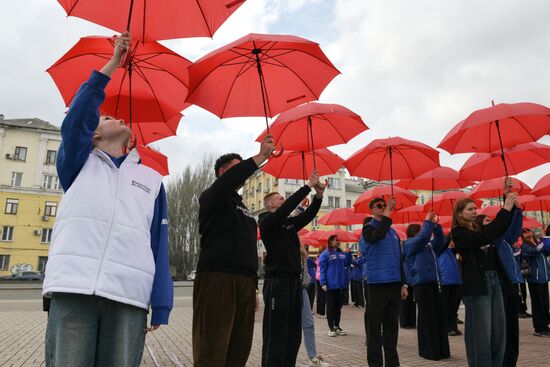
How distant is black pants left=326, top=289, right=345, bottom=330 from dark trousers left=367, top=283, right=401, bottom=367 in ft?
13.7

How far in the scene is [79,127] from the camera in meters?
2.50

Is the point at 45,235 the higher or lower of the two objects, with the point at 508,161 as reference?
higher

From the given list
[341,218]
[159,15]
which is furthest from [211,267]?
[341,218]

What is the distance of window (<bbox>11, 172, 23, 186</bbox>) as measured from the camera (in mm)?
50469

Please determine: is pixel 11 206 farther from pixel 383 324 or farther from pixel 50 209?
pixel 383 324

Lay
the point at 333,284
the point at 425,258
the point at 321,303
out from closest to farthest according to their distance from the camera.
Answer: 1. the point at 425,258
2. the point at 333,284
3. the point at 321,303

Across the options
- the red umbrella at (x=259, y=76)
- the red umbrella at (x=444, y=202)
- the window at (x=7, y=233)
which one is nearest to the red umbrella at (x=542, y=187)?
the red umbrella at (x=444, y=202)

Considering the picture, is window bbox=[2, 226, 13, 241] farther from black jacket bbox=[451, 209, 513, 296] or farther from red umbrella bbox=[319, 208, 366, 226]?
black jacket bbox=[451, 209, 513, 296]

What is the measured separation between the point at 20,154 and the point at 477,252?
189 feet

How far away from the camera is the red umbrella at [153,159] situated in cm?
771

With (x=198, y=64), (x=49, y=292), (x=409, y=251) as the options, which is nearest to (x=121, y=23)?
(x=198, y=64)

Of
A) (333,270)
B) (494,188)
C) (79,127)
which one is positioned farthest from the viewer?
(494,188)

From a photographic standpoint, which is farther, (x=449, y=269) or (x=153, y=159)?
(x=449, y=269)

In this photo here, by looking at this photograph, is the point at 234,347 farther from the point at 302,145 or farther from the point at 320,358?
the point at 302,145
